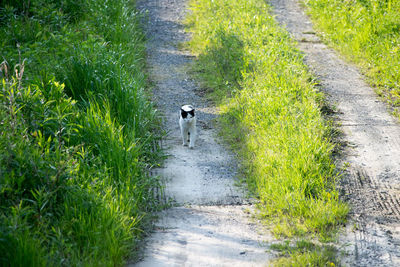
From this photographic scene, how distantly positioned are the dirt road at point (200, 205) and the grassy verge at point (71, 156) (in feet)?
0.80

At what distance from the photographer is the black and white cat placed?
5543 mm

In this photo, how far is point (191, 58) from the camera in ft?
28.8

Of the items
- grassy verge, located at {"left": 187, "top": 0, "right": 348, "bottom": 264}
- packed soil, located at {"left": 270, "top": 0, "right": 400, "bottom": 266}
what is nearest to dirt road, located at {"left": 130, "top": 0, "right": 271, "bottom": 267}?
grassy verge, located at {"left": 187, "top": 0, "right": 348, "bottom": 264}

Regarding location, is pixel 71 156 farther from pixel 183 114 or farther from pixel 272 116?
pixel 272 116

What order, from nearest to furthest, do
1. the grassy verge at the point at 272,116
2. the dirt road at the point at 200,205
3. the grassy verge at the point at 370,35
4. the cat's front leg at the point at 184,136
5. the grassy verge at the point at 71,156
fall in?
the grassy verge at the point at 71,156
the dirt road at the point at 200,205
the grassy verge at the point at 272,116
the cat's front leg at the point at 184,136
the grassy verge at the point at 370,35

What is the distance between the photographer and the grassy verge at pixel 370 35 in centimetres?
730

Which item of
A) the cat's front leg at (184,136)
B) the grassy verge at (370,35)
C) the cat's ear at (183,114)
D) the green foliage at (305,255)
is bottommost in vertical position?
the green foliage at (305,255)

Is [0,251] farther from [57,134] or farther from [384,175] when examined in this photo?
[384,175]

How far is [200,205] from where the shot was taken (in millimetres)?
4660

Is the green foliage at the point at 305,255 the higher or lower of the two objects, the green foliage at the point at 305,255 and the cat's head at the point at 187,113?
the lower

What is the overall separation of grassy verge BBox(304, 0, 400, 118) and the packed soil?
8.3 inches

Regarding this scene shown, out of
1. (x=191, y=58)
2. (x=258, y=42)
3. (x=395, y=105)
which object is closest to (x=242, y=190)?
(x=395, y=105)

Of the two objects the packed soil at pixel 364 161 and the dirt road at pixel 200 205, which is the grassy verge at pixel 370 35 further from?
the dirt road at pixel 200 205

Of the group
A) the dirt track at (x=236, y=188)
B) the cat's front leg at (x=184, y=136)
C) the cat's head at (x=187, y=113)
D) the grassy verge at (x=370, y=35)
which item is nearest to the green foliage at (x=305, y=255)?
the dirt track at (x=236, y=188)
